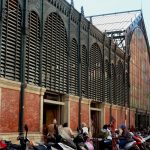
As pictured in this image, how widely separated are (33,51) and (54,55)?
262 centimetres

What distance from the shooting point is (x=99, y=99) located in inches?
1244

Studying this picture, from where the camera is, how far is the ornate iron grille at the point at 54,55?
21844 millimetres

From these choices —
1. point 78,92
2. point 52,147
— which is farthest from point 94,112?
point 52,147

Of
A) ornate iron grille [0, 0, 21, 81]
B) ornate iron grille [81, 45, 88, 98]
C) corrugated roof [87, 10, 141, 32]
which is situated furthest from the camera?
corrugated roof [87, 10, 141, 32]

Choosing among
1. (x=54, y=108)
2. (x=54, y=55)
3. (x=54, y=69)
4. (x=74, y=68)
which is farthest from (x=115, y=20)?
(x=54, y=69)

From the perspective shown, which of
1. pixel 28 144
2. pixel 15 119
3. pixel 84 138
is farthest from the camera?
pixel 15 119

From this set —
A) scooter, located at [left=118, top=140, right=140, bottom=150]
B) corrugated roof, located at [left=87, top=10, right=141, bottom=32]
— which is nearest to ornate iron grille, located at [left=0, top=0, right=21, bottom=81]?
scooter, located at [left=118, top=140, right=140, bottom=150]

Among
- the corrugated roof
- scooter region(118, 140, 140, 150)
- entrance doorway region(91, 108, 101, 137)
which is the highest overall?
the corrugated roof

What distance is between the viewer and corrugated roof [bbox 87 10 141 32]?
48.8 meters

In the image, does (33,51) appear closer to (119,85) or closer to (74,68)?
(74,68)

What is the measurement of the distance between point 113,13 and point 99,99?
2716 centimetres

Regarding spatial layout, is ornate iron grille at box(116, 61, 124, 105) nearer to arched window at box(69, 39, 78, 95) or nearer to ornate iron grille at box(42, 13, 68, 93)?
arched window at box(69, 39, 78, 95)

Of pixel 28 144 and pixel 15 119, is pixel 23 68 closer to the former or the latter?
pixel 15 119

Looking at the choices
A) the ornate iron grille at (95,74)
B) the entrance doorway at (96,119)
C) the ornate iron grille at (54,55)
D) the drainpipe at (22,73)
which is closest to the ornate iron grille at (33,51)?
the drainpipe at (22,73)
